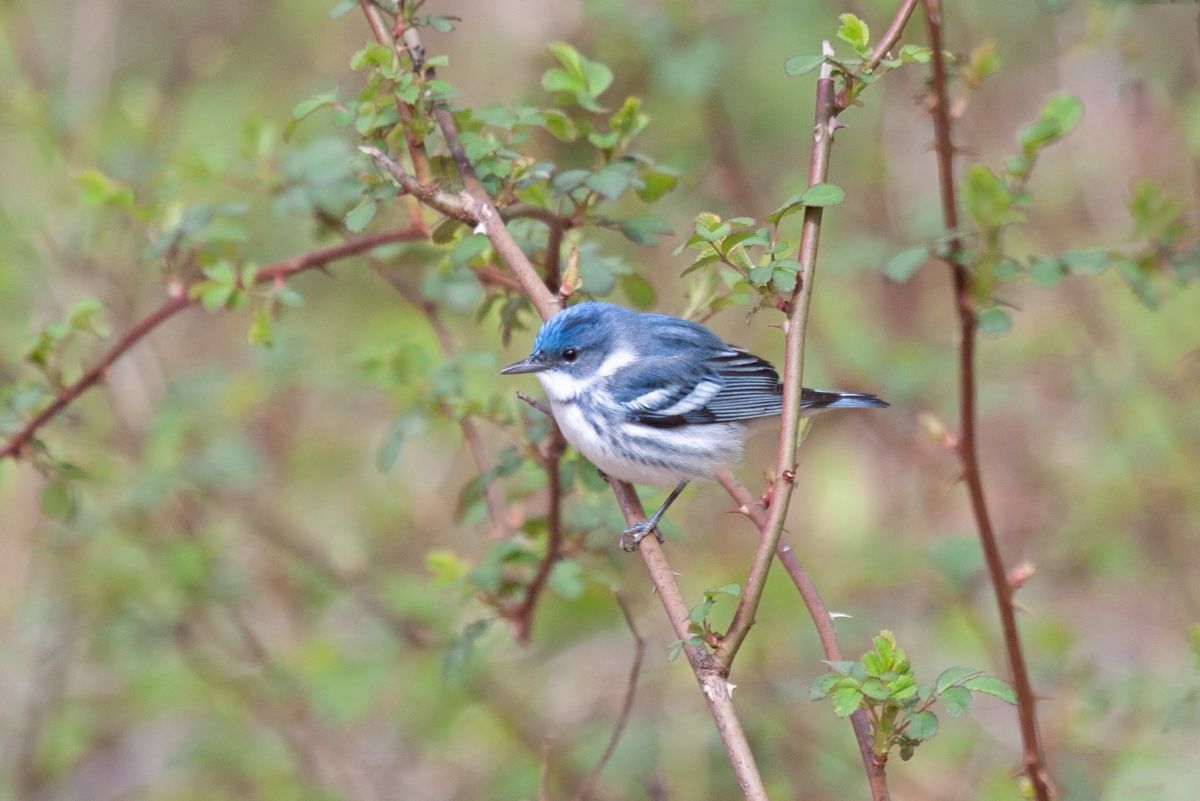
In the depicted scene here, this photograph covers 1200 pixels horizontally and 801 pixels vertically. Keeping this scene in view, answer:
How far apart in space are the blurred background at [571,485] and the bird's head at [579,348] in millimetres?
154

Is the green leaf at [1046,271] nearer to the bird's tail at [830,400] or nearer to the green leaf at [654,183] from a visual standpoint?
the green leaf at [654,183]

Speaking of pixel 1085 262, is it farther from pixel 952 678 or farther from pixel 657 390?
pixel 657 390

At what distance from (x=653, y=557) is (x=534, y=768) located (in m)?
2.18

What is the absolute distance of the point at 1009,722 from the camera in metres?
5.42

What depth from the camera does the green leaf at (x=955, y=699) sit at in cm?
194

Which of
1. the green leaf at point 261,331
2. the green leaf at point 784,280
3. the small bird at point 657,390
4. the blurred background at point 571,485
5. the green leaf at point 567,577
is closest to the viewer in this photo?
the green leaf at point 784,280

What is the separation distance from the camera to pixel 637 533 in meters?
2.63

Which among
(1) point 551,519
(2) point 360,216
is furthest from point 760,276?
(1) point 551,519

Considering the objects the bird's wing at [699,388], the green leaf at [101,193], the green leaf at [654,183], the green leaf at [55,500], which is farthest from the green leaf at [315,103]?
the bird's wing at [699,388]

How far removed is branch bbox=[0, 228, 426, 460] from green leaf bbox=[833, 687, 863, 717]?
1.46 meters

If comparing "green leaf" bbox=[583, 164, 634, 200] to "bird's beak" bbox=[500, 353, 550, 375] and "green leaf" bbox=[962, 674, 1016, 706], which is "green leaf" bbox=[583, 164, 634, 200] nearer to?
"bird's beak" bbox=[500, 353, 550, 375]

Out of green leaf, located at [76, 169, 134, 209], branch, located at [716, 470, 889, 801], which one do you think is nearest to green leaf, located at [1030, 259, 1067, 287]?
branch, located at [716, 470, 889, 801]

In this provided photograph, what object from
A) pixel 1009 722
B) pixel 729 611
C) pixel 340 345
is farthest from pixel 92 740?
pixel 1009 722

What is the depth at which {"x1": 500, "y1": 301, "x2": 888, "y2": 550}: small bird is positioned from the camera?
3363 mm
